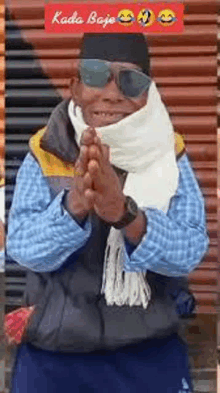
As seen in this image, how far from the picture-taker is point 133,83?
3037mm

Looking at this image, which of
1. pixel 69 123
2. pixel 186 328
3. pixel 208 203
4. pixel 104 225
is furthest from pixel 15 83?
pixel 186 328

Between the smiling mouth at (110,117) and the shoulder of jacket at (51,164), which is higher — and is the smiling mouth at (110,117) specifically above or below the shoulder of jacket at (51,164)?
above

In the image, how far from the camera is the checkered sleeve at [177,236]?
2953 mm

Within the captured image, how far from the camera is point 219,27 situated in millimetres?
3152

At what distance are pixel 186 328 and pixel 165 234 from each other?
411 mm

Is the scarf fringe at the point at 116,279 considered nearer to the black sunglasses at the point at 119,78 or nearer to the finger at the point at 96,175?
the finger at the point at 96,175

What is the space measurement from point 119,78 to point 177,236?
62cm

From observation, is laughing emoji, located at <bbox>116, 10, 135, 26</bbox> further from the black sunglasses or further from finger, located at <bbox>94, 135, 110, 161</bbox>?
finger, located at <bbox>94, 135, 110, 161</bbox>

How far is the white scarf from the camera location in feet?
9.87

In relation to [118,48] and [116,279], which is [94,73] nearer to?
[118,48]

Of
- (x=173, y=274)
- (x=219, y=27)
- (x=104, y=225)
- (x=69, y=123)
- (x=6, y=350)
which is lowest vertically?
(x=6, y=350)

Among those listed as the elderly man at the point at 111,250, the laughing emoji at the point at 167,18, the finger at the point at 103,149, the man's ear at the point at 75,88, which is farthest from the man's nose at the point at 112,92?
the laughing emoji at the point at 167,18

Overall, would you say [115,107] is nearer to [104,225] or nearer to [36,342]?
[104,225]
